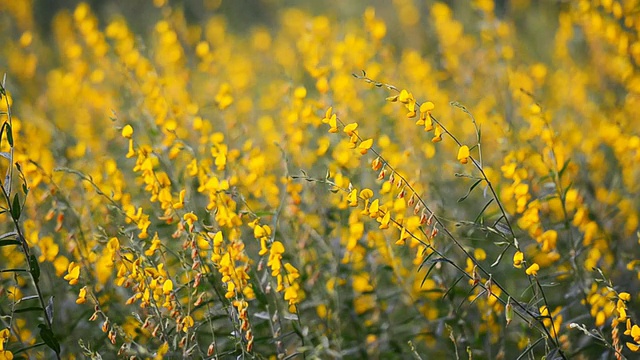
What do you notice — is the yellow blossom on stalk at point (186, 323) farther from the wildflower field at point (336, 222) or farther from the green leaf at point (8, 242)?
the green leaf at point (8, 242)

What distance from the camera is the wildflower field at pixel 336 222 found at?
212 centimetres

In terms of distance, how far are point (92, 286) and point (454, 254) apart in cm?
162

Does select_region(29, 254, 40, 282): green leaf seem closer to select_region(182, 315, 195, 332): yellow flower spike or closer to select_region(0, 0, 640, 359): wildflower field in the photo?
select_region(0, 0, 640, 359): wildflower field

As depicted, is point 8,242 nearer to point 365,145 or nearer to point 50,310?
point 50,310

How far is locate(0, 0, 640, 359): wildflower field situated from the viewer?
2117 millimetres

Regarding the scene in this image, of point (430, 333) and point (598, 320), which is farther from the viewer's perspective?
point (430, 333)

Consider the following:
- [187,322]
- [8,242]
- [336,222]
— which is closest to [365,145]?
[187,322]

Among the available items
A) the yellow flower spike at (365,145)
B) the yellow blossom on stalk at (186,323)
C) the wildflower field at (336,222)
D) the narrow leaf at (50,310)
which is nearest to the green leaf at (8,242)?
the wildflower field at (336,222)

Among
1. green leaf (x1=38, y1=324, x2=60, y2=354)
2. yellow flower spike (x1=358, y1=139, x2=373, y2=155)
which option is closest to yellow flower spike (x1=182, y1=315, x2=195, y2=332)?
green leaf (x1=38, y1=324, x2=60, y2=354)

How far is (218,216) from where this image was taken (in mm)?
2232

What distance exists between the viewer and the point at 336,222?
9.83 ft

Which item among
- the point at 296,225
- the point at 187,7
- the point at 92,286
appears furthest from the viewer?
the point at 187,7

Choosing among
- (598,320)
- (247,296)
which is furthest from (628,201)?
(247,296)

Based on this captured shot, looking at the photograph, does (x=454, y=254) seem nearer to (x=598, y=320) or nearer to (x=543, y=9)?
(x=598, y=320)
